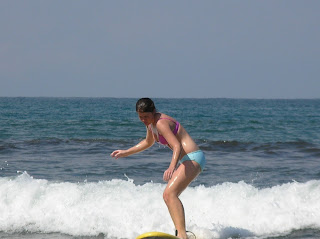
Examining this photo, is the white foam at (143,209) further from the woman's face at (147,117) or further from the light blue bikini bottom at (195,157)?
the woman's face at (147,117)

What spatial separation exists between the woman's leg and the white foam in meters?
1.07

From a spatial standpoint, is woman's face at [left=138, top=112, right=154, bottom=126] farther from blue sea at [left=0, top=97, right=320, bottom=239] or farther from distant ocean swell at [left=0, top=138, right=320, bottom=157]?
distant ocean swell at [left=0, top=138, right=320, bottom=157]

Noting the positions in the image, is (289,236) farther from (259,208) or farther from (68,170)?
(68,170)

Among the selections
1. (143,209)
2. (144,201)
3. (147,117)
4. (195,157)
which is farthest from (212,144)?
(147,117)

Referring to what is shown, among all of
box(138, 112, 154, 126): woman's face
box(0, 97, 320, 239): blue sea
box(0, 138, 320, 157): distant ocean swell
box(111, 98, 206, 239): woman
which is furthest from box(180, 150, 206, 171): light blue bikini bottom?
box(0, 138, 320, 157): distant ocean swell

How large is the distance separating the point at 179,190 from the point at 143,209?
226 centimetres

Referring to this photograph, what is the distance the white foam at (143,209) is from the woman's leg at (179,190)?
107 cm

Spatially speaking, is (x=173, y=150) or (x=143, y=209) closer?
(x=173, y=150)

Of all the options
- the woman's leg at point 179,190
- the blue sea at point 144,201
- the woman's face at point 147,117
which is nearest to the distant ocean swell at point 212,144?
the blue sea at point 144,201

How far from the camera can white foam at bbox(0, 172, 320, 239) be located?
25.6ft

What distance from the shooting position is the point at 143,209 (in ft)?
27.1

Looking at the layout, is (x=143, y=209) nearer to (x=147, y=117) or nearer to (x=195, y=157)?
(x=195, y=157)

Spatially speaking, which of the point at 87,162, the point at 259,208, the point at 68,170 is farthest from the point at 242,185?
the point at 87,162

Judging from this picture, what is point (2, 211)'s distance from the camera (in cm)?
850
